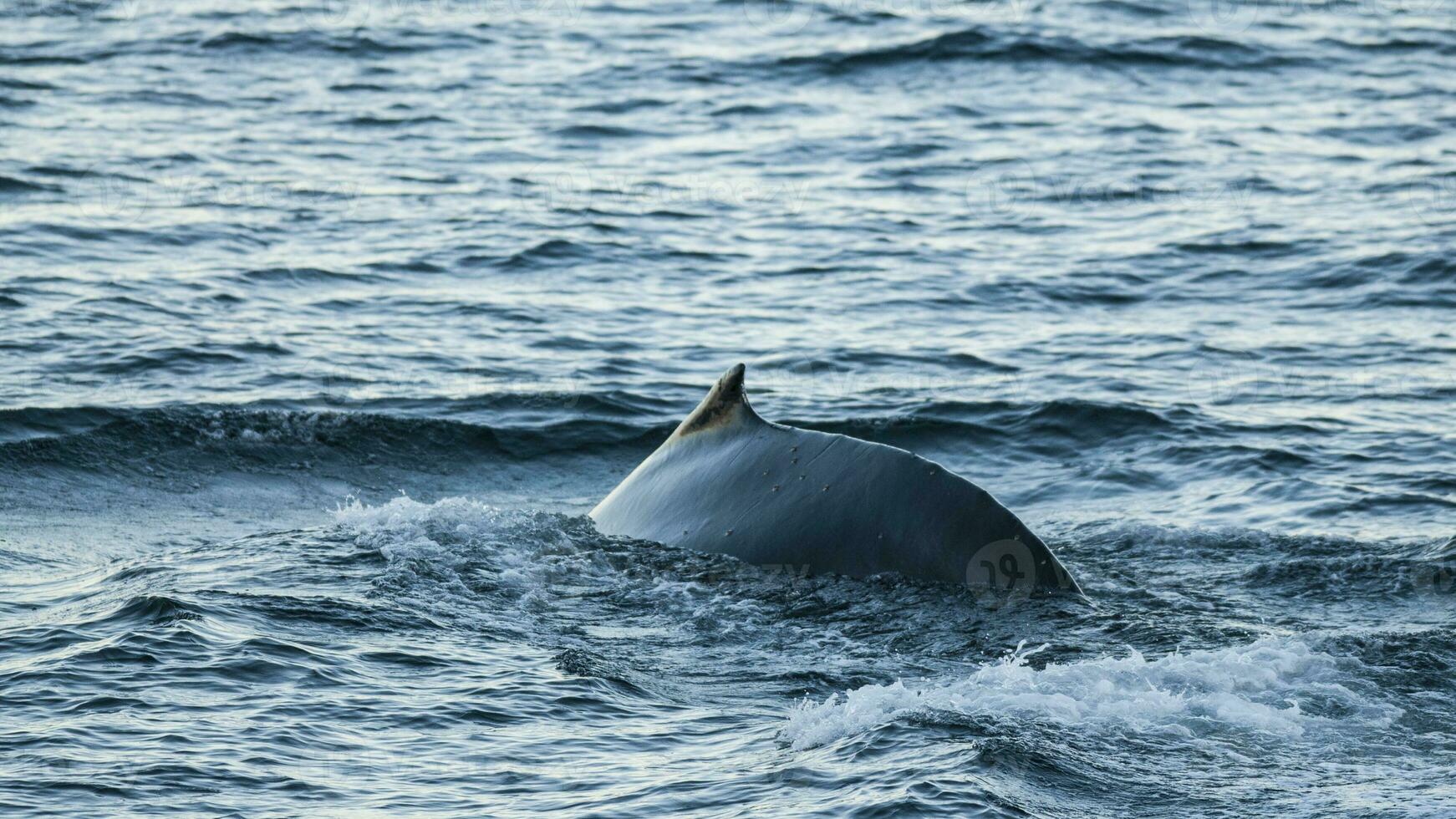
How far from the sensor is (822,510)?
8.93 m

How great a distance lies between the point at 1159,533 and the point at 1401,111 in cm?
1813

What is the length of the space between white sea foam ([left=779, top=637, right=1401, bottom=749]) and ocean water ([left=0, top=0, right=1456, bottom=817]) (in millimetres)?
33

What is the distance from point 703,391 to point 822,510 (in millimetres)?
7064

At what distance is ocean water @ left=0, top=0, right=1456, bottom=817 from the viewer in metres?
7.52

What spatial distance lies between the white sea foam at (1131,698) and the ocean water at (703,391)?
0.03 m

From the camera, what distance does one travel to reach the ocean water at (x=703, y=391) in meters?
7.52
